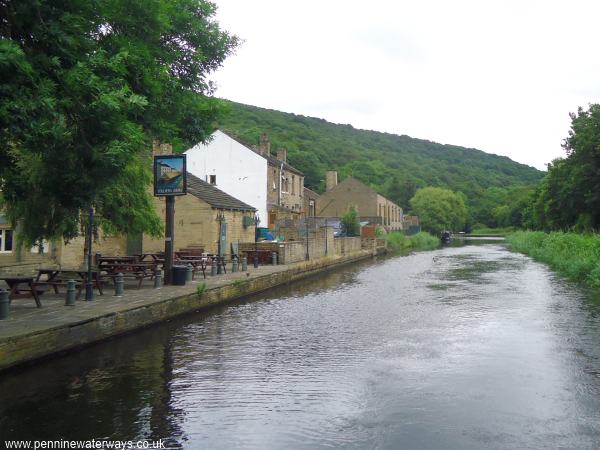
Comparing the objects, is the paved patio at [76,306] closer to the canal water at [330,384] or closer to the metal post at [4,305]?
the metal post at [4,305]

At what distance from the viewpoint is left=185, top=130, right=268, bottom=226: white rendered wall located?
142ft

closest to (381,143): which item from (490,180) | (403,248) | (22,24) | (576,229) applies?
(490,180)

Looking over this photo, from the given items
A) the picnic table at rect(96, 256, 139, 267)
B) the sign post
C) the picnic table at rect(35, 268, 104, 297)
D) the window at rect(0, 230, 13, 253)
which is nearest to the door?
the picnic table at rect(96, 256, 139, 267)

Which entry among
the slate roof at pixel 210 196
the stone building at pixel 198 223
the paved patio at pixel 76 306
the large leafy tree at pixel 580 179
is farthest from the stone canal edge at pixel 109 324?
the large leafy tree at pixel 580 179

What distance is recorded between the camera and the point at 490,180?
154875mm

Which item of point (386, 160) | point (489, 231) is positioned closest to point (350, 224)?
point (386, 160)

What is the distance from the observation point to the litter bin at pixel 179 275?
16.5 meters

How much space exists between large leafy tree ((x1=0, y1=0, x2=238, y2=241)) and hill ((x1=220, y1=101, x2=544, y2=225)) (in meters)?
59.9

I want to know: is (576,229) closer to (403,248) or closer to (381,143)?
(403,248)

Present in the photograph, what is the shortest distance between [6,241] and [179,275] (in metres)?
7.92

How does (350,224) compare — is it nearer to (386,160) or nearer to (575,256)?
(575,256)

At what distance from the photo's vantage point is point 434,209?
9894 centimetres

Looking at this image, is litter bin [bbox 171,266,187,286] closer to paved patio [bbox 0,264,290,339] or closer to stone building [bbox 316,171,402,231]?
paved patio [bbox 0,264,290,339]

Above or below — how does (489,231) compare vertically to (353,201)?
below
